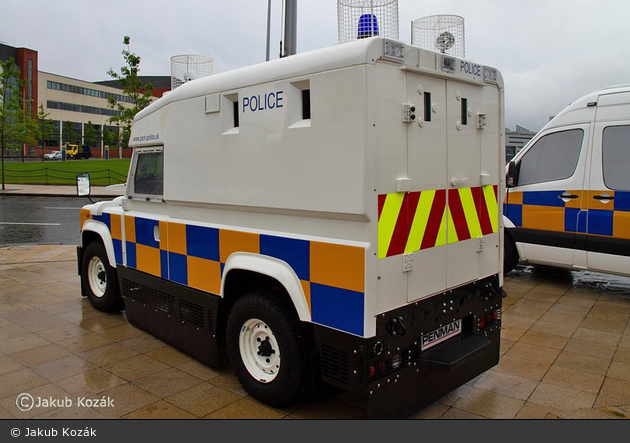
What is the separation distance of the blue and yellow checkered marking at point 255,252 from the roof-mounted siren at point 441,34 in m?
1.79

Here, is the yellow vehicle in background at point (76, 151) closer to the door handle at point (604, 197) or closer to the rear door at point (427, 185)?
the door handle at point (604, 197)

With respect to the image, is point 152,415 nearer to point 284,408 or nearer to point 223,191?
point 284,408

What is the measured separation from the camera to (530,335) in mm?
5344

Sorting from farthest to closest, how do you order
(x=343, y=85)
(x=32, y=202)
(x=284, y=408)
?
(x=32, y=202)
(x=284, y=408)
(x=343, y=85)

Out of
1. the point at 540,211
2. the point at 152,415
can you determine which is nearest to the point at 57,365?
the point at 152,415

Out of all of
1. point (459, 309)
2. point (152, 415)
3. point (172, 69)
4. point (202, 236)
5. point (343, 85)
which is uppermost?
point (172, 69)

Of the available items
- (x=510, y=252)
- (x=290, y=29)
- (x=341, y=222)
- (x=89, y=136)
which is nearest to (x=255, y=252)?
(x=341, y=222)

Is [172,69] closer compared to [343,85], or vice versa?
[343,85]

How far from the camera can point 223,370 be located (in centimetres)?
442

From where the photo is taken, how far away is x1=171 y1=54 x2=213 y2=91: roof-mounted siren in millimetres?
4984

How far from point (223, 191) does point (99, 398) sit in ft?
5.86

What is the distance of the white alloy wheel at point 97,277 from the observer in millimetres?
6125

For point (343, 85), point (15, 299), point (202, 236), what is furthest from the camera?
point (15, 299)

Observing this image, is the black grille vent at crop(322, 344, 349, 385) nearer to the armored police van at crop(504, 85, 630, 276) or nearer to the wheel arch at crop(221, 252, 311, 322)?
the wheel arch at crop(221, 252, 311, 322)
